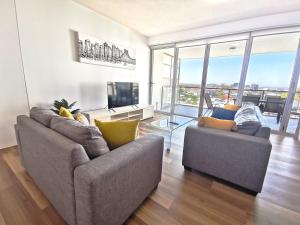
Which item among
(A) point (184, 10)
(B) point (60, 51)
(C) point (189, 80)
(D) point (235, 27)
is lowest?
(C) point (189, 80)

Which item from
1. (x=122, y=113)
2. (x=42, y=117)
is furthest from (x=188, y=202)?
(x=122, y=113)

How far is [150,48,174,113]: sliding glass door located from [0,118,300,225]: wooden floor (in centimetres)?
355

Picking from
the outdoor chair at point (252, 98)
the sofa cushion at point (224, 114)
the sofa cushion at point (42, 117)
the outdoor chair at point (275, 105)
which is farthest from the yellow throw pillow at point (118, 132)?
the outdoor chair at point (275, 105)

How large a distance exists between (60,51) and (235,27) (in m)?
3.78

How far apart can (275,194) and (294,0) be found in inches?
124

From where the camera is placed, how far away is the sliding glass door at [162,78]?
4.98 m

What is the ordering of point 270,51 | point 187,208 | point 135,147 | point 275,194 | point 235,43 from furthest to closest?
1. point 235,43
2. point 270,51
3. point 275,194
4. point 187,208
5. point 135,147

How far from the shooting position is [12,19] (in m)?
2.18

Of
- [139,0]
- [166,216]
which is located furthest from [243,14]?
[166,216]

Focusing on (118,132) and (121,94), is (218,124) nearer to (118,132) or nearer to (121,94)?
(118,132)

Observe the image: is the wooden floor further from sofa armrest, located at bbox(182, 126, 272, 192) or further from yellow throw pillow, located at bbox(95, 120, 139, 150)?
yellow throw pillow, located at bbox(95, 120, 139, 150)

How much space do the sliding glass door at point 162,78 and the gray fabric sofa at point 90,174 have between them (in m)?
3.95

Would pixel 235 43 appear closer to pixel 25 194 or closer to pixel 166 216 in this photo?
pixel 166 216

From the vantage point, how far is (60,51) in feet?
9.00
